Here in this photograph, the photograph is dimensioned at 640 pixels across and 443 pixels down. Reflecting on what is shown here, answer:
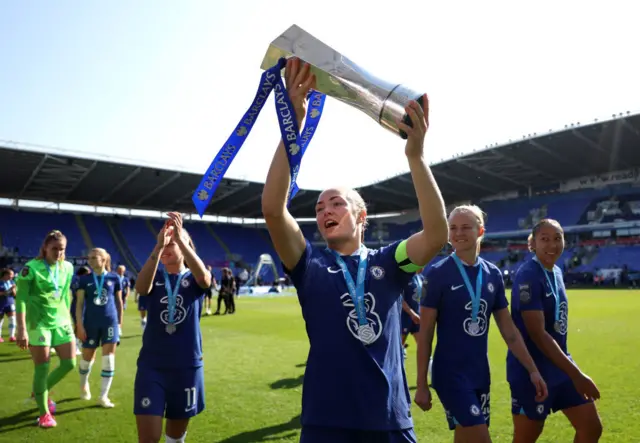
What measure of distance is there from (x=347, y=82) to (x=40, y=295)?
560cm

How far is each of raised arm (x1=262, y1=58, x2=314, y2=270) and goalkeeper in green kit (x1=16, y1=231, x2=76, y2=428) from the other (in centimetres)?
487

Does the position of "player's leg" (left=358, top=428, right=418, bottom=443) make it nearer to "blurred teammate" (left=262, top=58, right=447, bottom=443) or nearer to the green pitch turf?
"blurred teammate" (left=262, top=58, right=447, bottom=443)

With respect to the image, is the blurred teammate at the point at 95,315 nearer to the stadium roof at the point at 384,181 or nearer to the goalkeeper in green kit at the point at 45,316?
the goalkeeper in green kit at the point at 45,316

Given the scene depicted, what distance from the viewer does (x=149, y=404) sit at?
12.4 ft

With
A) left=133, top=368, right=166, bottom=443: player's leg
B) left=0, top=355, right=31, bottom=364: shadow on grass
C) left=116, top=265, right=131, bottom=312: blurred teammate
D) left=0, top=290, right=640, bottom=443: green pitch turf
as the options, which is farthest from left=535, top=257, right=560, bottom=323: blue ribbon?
left=0, top=355, right=31, bottom=364: shadow on grass

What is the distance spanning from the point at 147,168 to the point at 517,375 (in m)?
36.3

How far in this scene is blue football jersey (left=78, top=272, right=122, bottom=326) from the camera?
737 cm

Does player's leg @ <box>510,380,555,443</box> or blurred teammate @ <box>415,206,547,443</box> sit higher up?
blurred teammate @ <box>415,206,547,443</box>

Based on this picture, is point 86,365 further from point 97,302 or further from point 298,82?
point 298,82

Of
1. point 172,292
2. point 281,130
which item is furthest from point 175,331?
point 281,130

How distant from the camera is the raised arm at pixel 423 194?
1925mm

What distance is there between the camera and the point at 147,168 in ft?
120

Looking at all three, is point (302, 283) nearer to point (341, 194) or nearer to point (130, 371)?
point (341, 194)

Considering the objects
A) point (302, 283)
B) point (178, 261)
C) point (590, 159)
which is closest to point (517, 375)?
point (302, 283)
